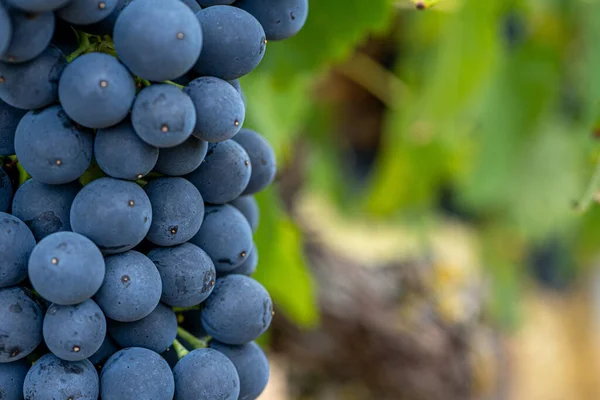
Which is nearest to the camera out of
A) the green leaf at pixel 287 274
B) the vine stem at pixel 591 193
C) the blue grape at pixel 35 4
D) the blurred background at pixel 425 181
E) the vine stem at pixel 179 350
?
the blue grape at pixel 35 4

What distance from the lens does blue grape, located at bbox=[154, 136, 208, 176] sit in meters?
0.39

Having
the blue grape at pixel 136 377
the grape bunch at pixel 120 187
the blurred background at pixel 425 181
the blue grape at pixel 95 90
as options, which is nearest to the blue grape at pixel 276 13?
the grape bunch at pixel 120 187

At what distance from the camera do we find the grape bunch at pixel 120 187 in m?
0.34

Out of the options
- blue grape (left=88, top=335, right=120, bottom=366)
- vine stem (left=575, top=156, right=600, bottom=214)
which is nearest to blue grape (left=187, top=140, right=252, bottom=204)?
blue grape (left=88, top=335, right=120, bottom=366)

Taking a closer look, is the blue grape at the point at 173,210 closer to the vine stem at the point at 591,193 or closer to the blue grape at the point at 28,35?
the blue grape at the point at 28,35

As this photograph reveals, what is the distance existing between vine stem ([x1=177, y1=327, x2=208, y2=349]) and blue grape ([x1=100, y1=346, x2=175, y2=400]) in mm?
52

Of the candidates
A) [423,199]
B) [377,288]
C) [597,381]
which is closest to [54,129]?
[377,288]

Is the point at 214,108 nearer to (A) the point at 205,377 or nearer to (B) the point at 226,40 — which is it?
(B) the point at 226,40

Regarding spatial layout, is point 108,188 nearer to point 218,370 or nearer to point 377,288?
point 218,370

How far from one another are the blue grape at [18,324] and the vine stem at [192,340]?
99 millimetres

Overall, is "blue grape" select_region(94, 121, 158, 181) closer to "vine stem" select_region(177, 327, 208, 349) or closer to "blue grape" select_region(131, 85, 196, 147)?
"blue grape" select_region(131, 85, 196, 147)

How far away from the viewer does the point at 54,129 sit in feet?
1.18

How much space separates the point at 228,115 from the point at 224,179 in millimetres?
57

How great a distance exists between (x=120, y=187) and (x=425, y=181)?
1.31m
